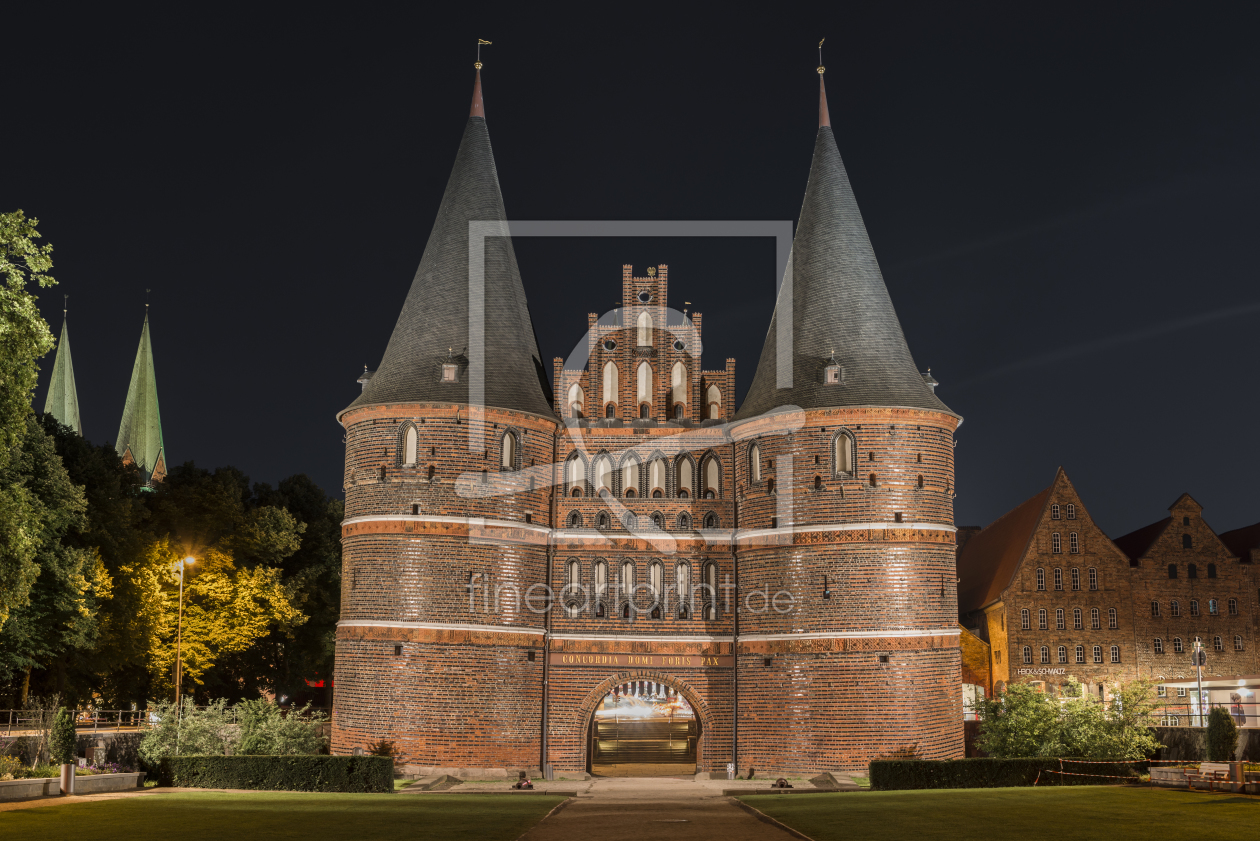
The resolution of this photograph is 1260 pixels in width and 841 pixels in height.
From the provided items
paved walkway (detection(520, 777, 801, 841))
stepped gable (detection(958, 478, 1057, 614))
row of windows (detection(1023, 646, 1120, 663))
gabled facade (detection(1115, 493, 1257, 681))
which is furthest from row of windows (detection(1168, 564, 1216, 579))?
paved walkway (detection(520, 777, 801, 841))

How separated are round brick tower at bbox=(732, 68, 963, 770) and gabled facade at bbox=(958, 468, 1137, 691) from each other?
2238 centimetres

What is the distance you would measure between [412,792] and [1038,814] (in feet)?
52.6

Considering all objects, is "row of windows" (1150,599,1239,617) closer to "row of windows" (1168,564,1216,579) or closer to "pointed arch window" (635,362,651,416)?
"row of windows" (1168,564,1216,579)

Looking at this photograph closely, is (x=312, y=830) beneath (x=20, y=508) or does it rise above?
beneath

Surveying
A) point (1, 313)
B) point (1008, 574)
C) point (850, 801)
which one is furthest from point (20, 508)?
point (1008, 574)

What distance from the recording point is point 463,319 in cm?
3856

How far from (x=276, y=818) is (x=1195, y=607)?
164ft

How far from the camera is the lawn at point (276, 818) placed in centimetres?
2031

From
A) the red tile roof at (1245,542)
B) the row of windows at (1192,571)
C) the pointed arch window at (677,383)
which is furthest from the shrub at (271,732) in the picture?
the red tile roof at (1245,542)

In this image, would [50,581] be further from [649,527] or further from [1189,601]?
[1189,601]

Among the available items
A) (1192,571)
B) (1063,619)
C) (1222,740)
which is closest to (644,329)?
(1222,740)

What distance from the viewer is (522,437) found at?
37750 mm

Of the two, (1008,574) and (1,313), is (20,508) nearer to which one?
(1,313)

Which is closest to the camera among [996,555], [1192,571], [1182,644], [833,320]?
[833,320]
